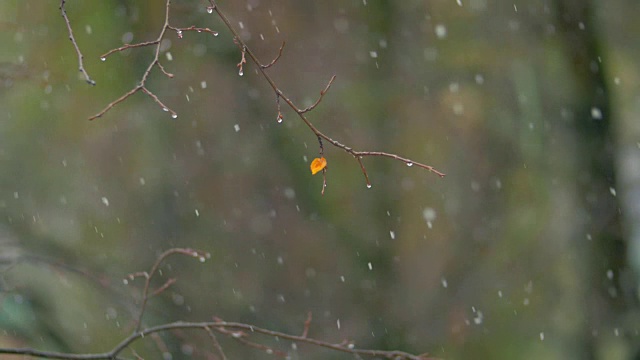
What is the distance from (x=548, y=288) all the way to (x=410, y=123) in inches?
57.0

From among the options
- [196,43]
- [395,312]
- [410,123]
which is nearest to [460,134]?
[410,123]

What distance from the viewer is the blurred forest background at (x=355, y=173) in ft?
20.0

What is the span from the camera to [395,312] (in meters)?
6.13

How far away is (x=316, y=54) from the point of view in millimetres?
6223

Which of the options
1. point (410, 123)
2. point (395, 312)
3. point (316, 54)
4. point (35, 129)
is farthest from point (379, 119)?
point (35, 129)

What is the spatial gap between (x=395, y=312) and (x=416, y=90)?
4.96 ft

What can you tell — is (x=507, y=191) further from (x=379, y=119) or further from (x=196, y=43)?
(x=196, y=43)

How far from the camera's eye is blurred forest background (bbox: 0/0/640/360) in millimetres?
6086

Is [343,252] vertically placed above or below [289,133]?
below

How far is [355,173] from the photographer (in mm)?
6273

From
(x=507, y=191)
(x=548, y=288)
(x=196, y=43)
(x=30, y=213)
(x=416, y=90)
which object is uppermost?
(x=196, y=43)

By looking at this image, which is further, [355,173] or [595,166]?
[355,173]

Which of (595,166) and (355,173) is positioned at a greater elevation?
(355,173)

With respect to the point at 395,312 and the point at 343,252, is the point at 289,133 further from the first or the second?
the point at 395,312
